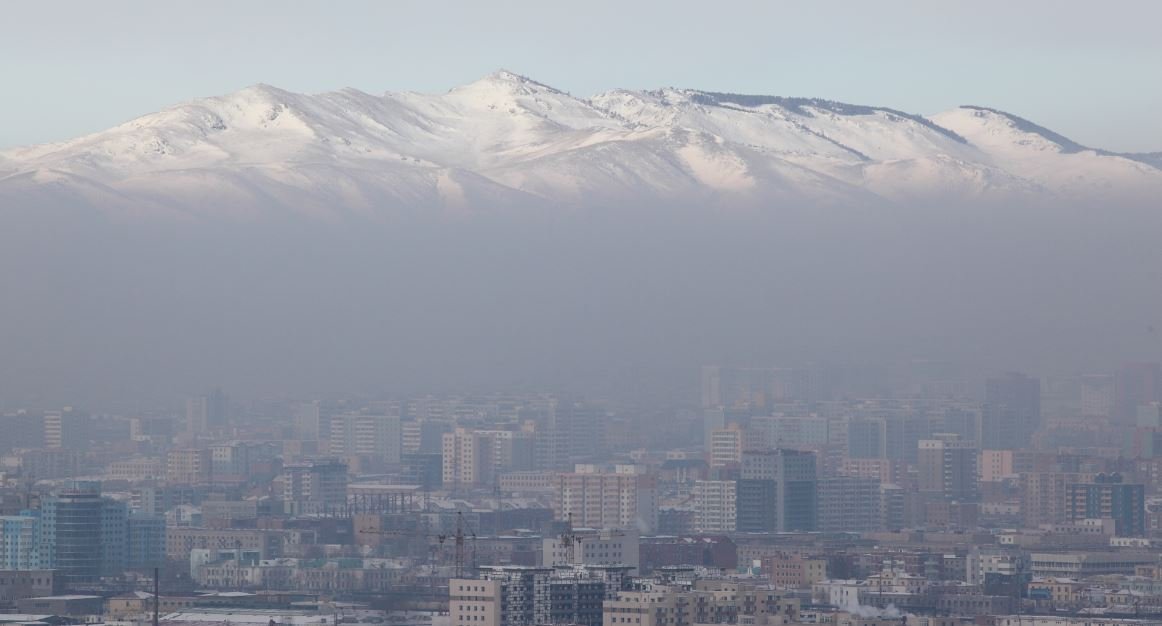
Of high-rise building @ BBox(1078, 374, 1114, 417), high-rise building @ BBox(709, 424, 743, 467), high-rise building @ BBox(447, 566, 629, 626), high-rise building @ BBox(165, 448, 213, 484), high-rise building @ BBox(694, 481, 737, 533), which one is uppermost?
high-rise building @ BBox(1078, 374, 1114, 417)

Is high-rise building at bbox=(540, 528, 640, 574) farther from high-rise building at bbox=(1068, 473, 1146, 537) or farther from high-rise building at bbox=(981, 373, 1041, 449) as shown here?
high-rise building at bbox=(981, 373, 1041, 449)

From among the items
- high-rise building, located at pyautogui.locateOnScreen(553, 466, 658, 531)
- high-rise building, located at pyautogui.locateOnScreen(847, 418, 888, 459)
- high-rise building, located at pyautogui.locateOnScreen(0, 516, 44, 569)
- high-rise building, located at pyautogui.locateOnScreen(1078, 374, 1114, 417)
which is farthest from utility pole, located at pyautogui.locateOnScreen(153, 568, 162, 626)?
high-rise building, located at pyautogui.locateOnScreen(847, 418, 888, 459)

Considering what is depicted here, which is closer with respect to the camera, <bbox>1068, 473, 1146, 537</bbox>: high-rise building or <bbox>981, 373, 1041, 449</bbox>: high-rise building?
<bbox>1068, 473, 1146, 537</bbox>: high-rise building

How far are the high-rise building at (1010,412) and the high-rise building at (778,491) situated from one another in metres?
4.97

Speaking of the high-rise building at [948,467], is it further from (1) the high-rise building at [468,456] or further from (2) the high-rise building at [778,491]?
(1) the high-rise building at [468,456]

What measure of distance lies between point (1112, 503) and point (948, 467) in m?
5.25

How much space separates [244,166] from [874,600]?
2698 centimetres

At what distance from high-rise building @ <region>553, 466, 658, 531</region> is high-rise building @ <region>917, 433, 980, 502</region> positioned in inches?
199

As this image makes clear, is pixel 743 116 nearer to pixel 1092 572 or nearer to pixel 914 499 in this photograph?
pixel 914 499

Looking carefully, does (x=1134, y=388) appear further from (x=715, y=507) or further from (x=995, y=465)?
(x=715, y=507)

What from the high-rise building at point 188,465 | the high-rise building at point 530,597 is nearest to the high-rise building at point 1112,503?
the high-rise building at point 188,465

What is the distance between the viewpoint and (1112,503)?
155ft

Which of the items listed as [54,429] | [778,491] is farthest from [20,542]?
[778,491]

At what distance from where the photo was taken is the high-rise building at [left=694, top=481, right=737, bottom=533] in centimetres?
4678
